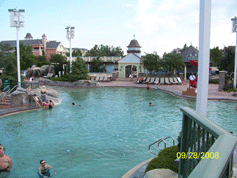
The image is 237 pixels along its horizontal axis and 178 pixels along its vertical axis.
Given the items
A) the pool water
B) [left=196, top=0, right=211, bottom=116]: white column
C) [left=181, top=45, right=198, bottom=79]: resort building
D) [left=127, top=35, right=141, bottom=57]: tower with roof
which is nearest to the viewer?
[left=196, top=0, right=211, bottom=116]: white column

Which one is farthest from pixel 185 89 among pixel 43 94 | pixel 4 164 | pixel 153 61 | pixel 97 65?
pixel 4 164

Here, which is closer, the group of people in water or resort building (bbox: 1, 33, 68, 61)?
the group of people in water

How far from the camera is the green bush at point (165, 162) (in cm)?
560

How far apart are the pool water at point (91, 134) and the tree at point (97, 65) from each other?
25.2 metres

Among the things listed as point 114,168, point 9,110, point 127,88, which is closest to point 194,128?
point 114,168

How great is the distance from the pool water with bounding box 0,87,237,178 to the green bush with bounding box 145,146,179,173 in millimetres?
1862

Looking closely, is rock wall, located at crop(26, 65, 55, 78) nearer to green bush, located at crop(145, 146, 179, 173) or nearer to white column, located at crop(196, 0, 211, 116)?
green bush, located at crop(145, 146, 179, 173)

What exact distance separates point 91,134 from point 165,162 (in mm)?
6254

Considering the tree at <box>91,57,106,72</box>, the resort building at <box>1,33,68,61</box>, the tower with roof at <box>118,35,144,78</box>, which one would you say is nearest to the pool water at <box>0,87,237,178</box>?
the tower with roof at <box>118,35,144,78</box>

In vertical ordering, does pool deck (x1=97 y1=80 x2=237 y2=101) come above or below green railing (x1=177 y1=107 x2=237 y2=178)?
below

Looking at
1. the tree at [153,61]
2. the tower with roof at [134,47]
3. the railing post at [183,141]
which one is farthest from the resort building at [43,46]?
the railing post at [183,141]

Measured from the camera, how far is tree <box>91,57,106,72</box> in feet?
144

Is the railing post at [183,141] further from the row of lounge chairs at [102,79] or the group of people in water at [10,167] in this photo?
the row of lounge chairs at [102,79]

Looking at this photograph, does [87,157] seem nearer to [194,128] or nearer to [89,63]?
[194,128]
